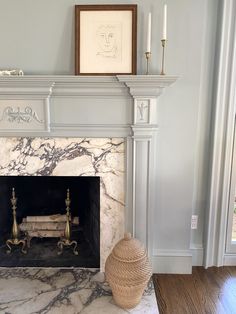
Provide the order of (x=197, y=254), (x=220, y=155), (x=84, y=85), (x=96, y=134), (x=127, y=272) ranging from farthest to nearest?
(x=197, y=254)
(x=220, y=155)
(x=96, y=134)
(x=84, y=85)
(x=127, y=272)

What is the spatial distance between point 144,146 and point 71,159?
1.75ft

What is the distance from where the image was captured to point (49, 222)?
99.6 inches

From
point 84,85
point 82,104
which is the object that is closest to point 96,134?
point 82,104

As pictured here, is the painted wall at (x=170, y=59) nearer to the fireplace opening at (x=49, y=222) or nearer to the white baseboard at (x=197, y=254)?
the white baseboard at (x=197, y=254)

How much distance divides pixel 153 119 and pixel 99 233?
964 millimetres

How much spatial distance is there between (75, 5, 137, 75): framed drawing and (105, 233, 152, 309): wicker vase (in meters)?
1.15

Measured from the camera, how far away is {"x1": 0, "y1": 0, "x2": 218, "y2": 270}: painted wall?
199cm

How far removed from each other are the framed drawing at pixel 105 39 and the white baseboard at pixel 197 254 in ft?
4.75

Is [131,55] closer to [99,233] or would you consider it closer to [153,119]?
[153,119]

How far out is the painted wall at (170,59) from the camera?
6.51 feet

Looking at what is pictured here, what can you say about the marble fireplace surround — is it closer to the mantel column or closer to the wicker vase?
the mantel column

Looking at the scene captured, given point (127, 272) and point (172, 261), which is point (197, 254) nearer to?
point (172, 261)

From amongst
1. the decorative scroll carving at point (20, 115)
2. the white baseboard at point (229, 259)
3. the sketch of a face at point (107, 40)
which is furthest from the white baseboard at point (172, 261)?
the sketch of a face at point (107, 40)

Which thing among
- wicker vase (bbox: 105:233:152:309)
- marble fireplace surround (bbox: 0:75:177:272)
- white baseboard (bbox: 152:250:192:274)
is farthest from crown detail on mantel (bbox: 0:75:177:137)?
white baseboard (bbox: 152:250:192:274)
